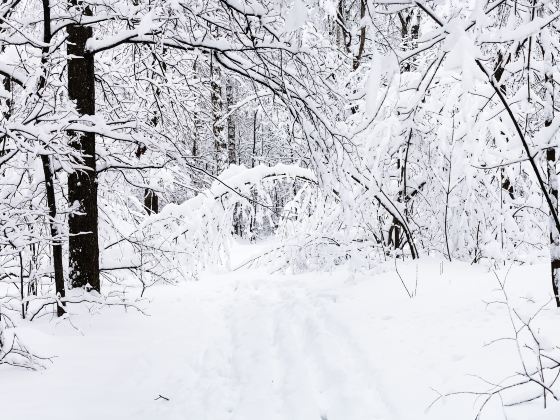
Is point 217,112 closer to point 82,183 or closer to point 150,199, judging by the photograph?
point 82,183

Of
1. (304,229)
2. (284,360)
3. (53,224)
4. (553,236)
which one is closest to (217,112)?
(304,229)

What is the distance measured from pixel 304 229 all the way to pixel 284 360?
3.80 meters

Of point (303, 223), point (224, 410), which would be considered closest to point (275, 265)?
point (303, 223)

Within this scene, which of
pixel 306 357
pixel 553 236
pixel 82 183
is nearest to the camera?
pixel 553 236

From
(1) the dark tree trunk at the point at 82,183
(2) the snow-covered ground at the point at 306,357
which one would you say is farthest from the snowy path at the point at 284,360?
(1) the dark tree trunk at the point at 82,183

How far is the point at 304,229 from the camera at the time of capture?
814cm

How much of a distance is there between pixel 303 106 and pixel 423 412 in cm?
311

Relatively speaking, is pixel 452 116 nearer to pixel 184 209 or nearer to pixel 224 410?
pixel 184 209

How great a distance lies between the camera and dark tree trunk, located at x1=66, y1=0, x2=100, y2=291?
5645 mm

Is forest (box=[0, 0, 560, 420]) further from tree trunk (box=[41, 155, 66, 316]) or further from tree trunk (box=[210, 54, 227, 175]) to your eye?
tree trunk (box=[210, 54, 227, 175])

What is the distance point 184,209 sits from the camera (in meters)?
7.72

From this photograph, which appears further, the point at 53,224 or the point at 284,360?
the point at 53,224

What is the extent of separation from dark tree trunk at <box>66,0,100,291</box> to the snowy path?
0.61m

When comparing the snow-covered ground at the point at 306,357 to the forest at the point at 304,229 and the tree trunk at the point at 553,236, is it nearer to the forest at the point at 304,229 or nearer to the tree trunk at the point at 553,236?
the forest at the point at 304,229
